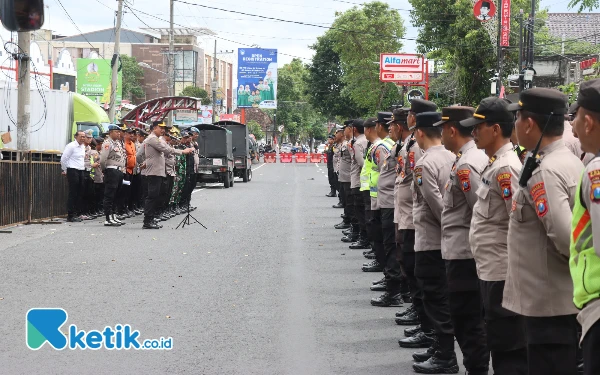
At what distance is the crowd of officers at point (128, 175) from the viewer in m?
18.2

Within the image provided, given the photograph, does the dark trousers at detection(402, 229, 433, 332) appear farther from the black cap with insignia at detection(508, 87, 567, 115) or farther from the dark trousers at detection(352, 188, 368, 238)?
the dark trousers at detection(352, 188, 368, 238)

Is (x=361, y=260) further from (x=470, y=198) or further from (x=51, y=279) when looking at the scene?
(x=470, y=198)

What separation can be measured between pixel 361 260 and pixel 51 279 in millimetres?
4774

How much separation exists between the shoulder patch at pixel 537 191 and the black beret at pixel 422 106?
10.7ft

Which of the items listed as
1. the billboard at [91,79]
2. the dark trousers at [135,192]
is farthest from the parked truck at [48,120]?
the billboard at [91,79]

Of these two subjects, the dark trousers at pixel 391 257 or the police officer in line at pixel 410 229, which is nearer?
the police officer in line at pixel 410 229

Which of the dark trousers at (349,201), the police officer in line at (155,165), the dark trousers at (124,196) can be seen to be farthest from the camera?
the dark trousers at (124,196)

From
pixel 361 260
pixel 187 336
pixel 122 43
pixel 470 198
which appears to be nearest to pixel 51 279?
pixel 187 336

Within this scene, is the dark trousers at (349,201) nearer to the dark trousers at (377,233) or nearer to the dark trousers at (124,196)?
the dark trousers at (377,233)

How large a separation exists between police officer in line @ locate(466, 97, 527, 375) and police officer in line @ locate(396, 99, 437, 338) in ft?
6.89

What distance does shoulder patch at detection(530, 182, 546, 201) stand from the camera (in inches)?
170

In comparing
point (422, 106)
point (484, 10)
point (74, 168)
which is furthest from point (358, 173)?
point (484, 10)

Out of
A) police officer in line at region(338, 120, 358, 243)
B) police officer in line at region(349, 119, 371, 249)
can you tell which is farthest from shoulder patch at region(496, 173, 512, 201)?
police officer in line at region(338, 120, 358, 243)

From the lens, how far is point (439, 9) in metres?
42.0
